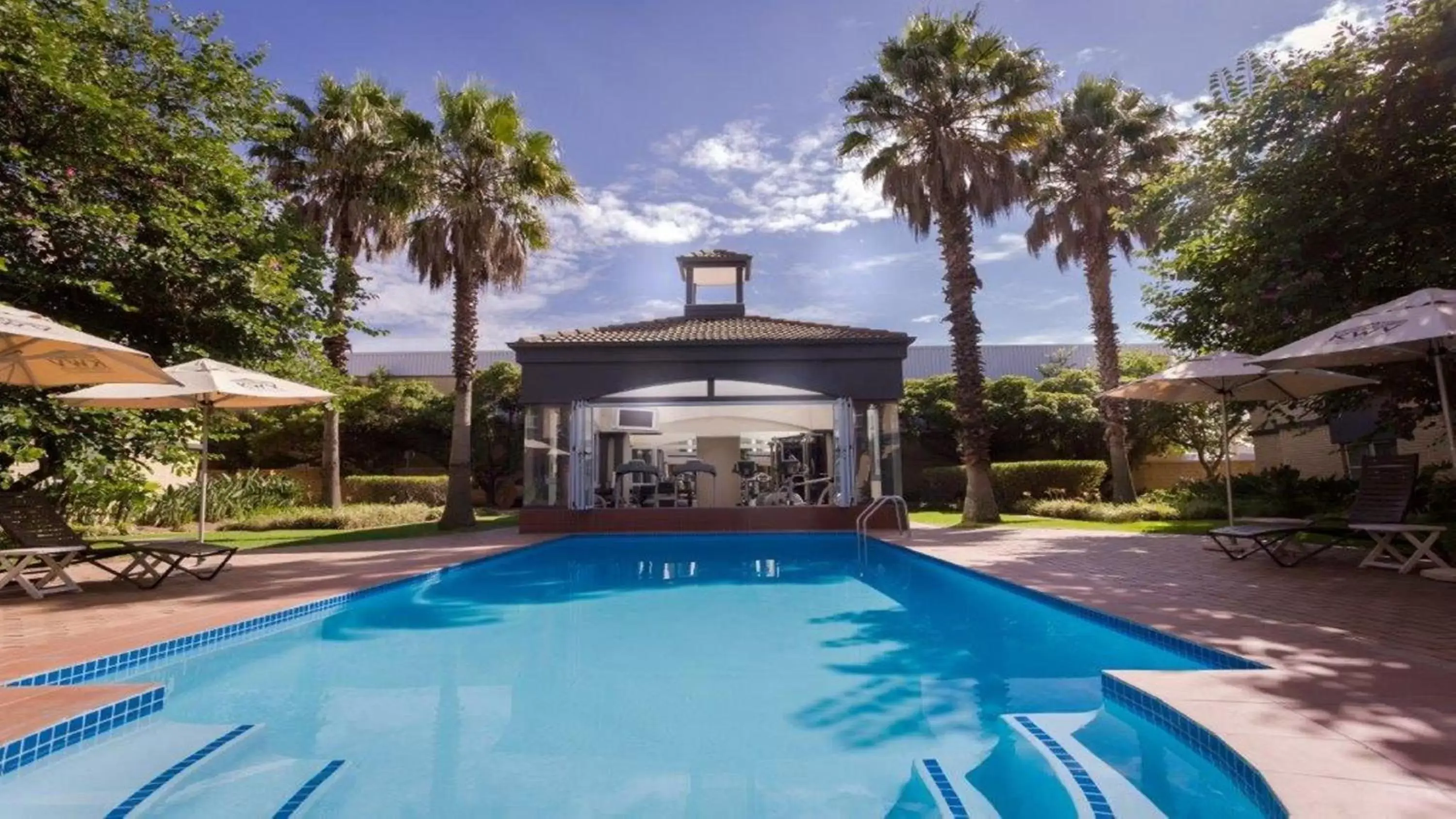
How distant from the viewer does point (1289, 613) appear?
18.2ft

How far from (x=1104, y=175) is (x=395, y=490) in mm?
24521

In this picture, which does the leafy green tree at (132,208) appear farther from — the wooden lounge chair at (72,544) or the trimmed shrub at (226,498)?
the trimmed shrub at (226,498)

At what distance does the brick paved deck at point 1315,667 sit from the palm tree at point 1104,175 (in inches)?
452

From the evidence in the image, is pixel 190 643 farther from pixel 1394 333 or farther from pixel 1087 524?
pixel 1087 524

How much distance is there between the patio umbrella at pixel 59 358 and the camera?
581 cm

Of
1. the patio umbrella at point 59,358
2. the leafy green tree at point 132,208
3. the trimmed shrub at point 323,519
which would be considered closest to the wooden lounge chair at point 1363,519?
the patio umbrella at point 59,358

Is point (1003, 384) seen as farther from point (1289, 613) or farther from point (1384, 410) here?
point (1289, 613)

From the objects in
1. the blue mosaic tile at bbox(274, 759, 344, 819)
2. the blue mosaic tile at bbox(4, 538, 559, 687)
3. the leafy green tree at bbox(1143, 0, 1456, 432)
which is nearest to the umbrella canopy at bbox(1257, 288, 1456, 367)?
the leafy green tree at bbox(1143, 0, 1456, 432)

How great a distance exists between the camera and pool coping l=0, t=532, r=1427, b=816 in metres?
2.78

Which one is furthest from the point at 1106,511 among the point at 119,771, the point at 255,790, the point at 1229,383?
the point at 119,771

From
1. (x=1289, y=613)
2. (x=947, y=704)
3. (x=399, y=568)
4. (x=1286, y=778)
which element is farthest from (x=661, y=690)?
(x=399, y=568)

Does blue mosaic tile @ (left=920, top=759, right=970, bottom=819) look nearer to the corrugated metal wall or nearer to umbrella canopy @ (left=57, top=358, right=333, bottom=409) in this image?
umbrella canopy @ (left=57, top=358, right=333, bottom=409)

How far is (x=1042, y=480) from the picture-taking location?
2164 cm

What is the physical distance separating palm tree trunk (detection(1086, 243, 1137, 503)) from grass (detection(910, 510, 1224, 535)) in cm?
245
